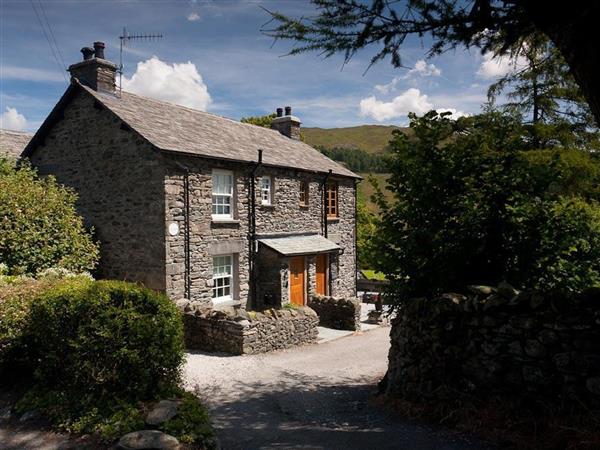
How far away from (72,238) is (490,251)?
39.2 feet

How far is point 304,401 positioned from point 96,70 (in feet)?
42.9

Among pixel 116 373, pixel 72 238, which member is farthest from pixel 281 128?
pixel 116 373

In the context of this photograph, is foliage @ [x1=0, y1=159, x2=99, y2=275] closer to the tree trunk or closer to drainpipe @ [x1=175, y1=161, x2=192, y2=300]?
drainpipe @ [x1=175, y1=161, x2=192, y2=300]

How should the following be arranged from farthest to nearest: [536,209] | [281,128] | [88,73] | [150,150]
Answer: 1. [281,128]
2. [88,73]
3. [150,150]
4. [536,209]

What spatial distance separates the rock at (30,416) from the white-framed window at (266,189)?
11.5 m

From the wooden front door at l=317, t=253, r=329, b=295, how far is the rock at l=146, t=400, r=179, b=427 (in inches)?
545

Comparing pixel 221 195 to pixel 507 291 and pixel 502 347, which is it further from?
pixel 502 347

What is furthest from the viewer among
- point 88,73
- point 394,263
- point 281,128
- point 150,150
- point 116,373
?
point 281,128

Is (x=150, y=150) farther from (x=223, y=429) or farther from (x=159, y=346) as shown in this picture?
(x=223, y=429)

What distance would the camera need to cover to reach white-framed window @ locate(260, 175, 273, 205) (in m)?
17.1

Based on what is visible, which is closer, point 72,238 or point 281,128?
point 72,238

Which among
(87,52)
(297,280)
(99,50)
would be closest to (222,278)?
(297,280)

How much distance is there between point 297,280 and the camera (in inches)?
715

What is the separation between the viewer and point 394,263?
306 inches
